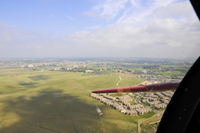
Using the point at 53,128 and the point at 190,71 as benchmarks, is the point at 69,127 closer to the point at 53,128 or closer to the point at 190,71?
the point at 53,128

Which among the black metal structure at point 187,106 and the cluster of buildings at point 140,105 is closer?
the black metal structure at point 187,106

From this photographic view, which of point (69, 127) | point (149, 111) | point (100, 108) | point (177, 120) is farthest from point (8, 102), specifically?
point (177, 120)

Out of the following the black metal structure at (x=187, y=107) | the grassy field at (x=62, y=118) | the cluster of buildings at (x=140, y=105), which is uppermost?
the black metal structure at (x=187, y=107)

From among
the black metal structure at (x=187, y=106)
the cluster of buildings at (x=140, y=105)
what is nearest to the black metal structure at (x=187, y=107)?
the black metal structure at (x=187, y=106)

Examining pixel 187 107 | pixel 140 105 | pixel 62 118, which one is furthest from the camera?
pixel 140 105

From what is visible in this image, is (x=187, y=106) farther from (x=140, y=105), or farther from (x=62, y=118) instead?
(x=140, y=105)

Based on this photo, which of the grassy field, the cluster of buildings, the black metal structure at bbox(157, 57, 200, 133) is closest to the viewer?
the black metal structure at bbox(157, 57, 200, 133)

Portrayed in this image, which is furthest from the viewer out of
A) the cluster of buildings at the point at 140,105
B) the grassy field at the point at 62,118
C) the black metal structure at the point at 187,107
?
the cluster of buildings at the point at 140,105

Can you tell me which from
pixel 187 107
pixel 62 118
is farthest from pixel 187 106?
pixel 62 118

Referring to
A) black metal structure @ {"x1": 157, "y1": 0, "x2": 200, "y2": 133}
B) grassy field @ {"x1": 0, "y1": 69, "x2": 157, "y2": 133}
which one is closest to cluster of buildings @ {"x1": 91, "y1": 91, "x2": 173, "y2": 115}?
grassy field @ {"x1": 0, "y1": 69, "x2": 157, "y2": 133}

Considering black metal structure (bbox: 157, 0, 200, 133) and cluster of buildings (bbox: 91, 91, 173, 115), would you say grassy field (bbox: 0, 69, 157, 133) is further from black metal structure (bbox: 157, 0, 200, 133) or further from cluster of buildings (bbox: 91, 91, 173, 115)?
black metal structure (bbox: 157, 0, 200, 133)

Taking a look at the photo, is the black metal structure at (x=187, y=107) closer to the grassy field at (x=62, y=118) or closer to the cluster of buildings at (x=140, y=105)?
the grassy field at (x=62, y=118)
